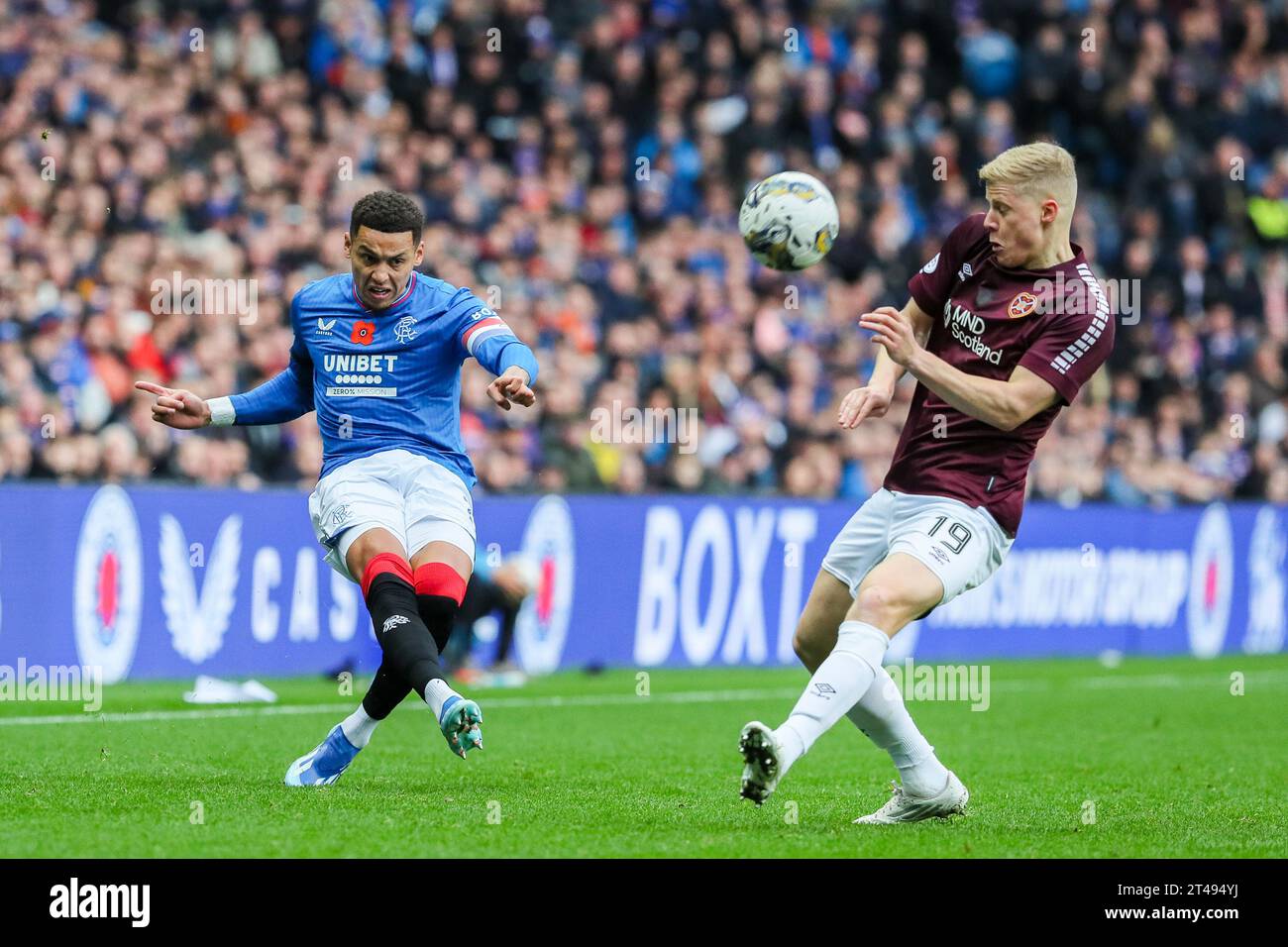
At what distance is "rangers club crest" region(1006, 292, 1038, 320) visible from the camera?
7.33 metres

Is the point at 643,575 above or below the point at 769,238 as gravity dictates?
below

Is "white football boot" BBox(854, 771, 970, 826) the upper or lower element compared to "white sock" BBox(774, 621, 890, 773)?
lower

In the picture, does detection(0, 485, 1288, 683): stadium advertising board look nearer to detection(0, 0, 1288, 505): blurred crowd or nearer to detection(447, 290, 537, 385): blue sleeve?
detection(0, 0, 1288, 505): blurred crowd

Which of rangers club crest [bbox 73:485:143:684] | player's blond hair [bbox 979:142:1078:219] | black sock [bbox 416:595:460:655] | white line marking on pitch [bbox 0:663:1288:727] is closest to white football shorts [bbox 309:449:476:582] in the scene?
black sock [bbox 416:595:460:655]

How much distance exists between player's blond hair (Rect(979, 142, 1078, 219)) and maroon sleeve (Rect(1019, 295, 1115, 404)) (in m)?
0.39

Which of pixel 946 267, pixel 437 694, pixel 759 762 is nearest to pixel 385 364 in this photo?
pixel 437 694

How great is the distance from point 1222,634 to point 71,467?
1156cm

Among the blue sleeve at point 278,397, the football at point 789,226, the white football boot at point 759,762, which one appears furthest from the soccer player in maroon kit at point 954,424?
the blue sleeve at point 278,397

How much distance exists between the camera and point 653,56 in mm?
21422

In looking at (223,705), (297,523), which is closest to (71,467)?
(297,523)

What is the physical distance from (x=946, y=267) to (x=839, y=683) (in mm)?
1746

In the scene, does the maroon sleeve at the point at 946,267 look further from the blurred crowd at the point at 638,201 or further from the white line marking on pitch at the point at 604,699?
the blurred crowd at the point at 638,201

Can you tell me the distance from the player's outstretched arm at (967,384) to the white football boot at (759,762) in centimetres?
135
